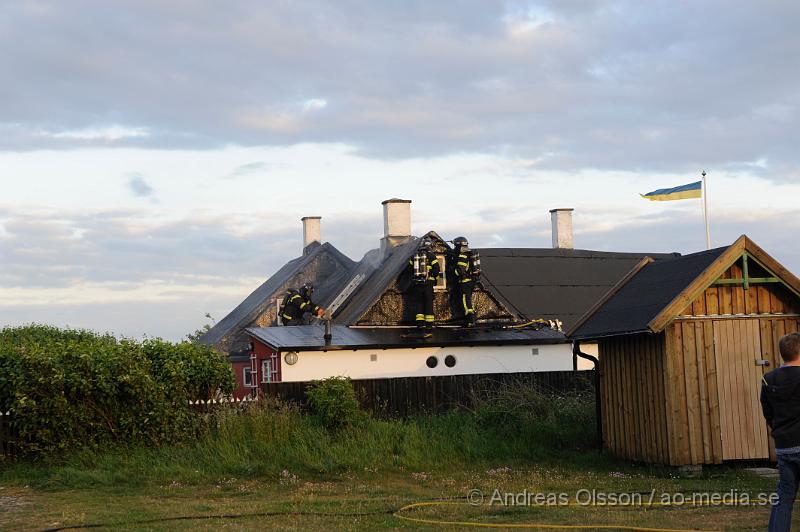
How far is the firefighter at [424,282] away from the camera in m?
31.1

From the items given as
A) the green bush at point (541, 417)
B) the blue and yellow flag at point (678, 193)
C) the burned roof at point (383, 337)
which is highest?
the blue and yellow flag at point (678, 193)

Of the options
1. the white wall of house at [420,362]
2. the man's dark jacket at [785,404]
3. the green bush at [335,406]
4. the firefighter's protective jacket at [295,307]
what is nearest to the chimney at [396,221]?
the firefighter's protective jacket at [295,307]

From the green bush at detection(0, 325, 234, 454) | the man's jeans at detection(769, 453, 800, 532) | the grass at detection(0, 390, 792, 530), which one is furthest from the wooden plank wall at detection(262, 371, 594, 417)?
the man's jeans at detection(769, 453, 800, 532)

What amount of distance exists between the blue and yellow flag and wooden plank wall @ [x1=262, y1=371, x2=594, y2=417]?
506 centimetres

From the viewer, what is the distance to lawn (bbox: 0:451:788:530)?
12.5m

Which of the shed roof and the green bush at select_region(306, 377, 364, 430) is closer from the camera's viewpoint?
the shed roof

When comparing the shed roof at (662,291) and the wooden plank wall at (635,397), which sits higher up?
the shed roof at (662,291)

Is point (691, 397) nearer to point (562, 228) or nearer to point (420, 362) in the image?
point (420, 362)

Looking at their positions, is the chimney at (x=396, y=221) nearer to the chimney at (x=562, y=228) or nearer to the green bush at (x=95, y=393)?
the chimney at (x=562, y=228)

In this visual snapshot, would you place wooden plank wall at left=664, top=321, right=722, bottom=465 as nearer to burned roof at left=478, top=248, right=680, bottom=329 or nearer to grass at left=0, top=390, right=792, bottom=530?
grass at left=0, top=390, right=792, bottom=530

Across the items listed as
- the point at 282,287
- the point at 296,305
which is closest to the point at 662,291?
the point at 296,305

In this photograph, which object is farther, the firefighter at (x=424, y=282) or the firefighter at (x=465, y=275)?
the firefighter at (x=465, y=275)

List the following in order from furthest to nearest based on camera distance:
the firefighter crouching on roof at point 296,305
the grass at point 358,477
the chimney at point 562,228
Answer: the chimney at point 562,228
the firefighter crouching on roof at point 296,305
the grass at point 358,477

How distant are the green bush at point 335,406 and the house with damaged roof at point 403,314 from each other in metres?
5.66
